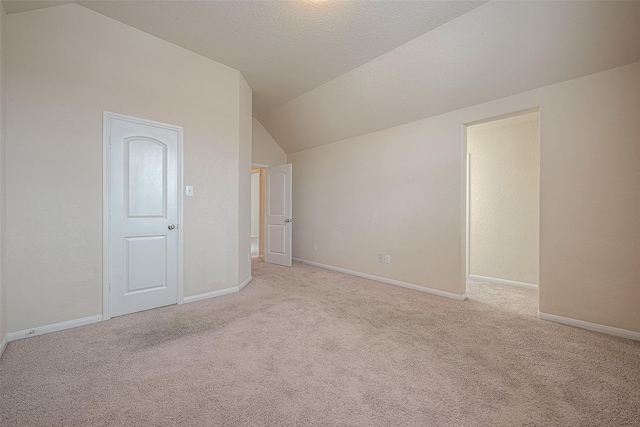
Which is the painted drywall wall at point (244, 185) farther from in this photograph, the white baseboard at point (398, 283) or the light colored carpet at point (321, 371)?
the white baseboard at point (398, 283)

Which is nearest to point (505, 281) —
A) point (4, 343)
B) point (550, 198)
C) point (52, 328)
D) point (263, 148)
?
point (550, 198)

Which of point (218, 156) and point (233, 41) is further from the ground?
point (233, 41)

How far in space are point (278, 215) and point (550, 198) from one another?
423cm

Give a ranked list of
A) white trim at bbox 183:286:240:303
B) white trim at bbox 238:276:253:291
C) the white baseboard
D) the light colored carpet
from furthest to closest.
→ white trim at bbox 238:276:253:291 → the white baseboard → white trim at bbox 183:286:240:303 → the light colored carpet

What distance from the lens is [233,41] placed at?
2.99 m

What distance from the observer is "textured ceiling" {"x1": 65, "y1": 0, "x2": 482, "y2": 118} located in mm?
2457

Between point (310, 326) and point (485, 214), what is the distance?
3.58 m

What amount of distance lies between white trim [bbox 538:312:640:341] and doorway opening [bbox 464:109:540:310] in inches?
46.6

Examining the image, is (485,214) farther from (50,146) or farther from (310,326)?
(50,146)

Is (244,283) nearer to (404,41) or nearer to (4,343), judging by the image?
(4,343)

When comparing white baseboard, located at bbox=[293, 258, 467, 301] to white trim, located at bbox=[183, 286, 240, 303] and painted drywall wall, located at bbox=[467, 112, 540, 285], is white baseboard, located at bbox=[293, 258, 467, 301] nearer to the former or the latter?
painted drywall wall, located at bbox=[467, 112, 540, 285]

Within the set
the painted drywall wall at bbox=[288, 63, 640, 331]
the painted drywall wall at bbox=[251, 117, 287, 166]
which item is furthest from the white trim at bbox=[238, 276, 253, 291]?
the painted drywall wall at bbox=[251, 117, 287, 166]

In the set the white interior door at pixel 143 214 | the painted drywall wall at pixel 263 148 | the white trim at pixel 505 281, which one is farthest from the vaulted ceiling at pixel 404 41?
the white trim at pixel 505 281

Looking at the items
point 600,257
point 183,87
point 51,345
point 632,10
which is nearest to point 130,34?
point 183,87
